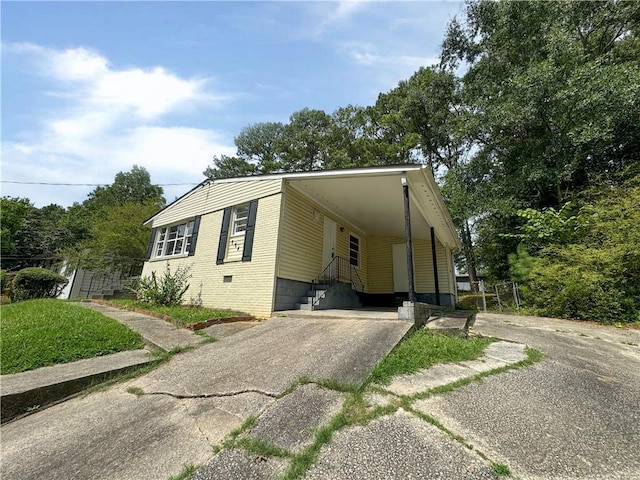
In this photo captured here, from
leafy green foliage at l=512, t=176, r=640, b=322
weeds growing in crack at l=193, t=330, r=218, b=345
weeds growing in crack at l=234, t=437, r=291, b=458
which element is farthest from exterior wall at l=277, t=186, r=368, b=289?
leafy green foliage at l=512, t=176, r=640, b=322

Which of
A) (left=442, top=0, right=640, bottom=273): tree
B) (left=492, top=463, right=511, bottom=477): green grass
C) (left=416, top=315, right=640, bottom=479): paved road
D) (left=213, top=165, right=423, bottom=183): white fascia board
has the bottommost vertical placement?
(left=492, top=463, right=511, bottom=477): green grass

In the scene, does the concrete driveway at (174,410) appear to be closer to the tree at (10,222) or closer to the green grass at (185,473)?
the green grass at (185,473)

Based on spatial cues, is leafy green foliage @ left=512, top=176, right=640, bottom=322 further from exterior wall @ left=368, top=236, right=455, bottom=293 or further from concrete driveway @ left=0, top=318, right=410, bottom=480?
concrete driveway @ left=0, top=318, right=410, bottom=480

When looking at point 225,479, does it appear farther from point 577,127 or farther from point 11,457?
point 577,127

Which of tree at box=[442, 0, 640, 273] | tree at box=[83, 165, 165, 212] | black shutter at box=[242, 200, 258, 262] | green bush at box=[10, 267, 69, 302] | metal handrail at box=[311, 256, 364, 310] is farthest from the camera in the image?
tree at box=[83, 165, 165, 212]

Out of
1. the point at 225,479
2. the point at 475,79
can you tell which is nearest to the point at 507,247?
the point at 475,79

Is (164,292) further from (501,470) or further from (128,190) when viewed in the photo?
(128,190)

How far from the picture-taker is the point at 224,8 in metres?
6.13

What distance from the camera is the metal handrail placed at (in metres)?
8.46

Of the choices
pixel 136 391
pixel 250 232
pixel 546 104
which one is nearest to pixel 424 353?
pixel 136 391

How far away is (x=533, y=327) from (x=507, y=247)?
8.35 m

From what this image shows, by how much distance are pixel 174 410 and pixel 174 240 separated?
9515mm

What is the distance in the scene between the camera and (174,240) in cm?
1084

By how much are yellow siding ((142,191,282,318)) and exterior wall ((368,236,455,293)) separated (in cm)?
607
